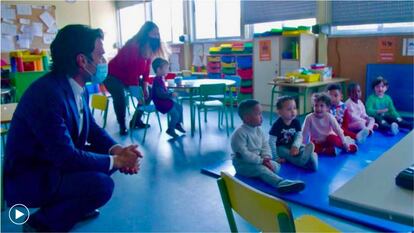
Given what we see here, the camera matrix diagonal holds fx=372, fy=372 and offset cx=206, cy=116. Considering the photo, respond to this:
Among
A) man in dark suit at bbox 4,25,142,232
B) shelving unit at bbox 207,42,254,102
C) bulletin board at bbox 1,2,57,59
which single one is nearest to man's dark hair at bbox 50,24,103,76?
man in dark suit at bbox 4,25,142,232

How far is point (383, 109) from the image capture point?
14.5 feet

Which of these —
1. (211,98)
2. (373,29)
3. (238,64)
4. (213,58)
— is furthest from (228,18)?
(373,29)

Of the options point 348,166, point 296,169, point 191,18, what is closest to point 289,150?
point 296,169

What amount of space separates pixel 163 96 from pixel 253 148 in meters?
1.86

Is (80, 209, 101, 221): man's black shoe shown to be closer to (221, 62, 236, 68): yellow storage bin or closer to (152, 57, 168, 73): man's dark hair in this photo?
(152, 57, 168, 73): man's dark hair

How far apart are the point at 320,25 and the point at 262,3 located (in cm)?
117

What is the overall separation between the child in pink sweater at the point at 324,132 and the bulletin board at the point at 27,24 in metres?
7.33

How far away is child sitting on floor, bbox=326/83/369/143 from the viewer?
3.84 metres

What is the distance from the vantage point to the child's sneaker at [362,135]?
12.5 ft

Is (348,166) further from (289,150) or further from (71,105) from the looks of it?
(71,105)

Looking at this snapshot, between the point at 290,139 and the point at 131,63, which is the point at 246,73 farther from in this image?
the point at 290,139

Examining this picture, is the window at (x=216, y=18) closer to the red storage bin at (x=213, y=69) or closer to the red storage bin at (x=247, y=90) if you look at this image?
the red storage bin at (x=213, y=69)

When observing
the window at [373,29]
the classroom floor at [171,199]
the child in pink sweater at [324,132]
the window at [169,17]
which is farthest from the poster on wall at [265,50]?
the window at [169,17]

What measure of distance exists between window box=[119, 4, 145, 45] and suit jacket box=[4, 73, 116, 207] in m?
7.85
